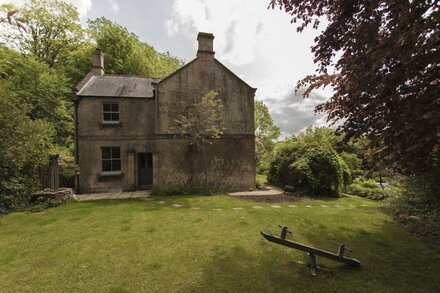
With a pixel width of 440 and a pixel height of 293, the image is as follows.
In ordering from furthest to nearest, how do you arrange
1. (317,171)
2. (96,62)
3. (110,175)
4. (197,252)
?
(96,62)
(110,175)
(317,171)
(197,252)

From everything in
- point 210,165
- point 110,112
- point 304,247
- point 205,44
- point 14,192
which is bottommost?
point 304,247

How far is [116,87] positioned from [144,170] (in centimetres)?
619

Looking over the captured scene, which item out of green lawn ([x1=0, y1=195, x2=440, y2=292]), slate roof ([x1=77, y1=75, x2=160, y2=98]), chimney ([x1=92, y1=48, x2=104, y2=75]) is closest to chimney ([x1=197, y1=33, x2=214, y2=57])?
slate roof ([x1=77, y1=75, x2=160, y2=98])

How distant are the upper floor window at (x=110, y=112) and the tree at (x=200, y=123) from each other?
4.18 m

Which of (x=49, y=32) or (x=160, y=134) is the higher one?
(x=49, y=32)

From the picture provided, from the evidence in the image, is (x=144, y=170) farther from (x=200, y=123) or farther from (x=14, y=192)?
(x=14, y=192)

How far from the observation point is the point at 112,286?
456 cm

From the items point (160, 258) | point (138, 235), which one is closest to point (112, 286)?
point (160, 258)

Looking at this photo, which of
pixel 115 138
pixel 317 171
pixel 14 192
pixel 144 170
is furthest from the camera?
pixel 144 170

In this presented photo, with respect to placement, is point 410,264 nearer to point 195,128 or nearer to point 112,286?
point 112,286

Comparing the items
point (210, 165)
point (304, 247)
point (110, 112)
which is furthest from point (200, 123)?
point (304, 247)

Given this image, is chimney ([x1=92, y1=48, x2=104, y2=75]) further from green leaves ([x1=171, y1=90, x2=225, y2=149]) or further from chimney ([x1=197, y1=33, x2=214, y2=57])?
green leaves ([x1=171, y1=90, x2=225, y2=149])

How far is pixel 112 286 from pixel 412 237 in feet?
29.1

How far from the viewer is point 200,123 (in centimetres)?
1363
